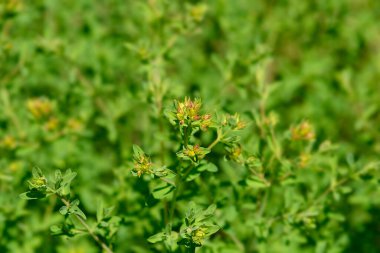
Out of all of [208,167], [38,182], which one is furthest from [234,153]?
[38,182]

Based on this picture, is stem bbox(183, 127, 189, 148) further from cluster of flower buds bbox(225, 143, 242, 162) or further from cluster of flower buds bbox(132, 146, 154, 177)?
cluster of flower buds bbox(225, 143, 242, 162)

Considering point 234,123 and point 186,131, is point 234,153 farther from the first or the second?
point 186,131

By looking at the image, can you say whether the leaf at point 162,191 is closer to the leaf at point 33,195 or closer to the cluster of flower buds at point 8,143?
the leaf at point 33,195

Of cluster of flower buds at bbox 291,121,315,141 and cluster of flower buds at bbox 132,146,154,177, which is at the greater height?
cluster of flower buds at bbox 291,121,315,141

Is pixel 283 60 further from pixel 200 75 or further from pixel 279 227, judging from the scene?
pixel 279 227

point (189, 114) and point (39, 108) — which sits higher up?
point (39, 108)

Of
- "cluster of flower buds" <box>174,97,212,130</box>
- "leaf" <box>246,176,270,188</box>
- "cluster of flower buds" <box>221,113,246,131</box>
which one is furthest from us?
"leaf" <box>246,176,270,188</box>

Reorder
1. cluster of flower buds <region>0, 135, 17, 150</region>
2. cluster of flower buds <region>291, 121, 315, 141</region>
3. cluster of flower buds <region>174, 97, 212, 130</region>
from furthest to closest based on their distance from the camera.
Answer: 1. cluster of flower buds <region>0, 135, 17, 150</region>
2. cluster of flower buds <region>291, 121, 315, 141</region>
3. cluster of flower buds <region>174, 97, 212, 130</region>

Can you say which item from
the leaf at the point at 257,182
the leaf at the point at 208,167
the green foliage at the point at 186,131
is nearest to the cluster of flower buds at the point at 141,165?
the green foliage at the point at 186,131

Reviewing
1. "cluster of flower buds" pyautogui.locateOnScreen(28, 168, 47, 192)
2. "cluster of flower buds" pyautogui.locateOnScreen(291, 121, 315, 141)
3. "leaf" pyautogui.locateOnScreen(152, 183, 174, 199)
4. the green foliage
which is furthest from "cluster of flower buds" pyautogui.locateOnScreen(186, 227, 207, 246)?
"cluster of flower buds" pyautogui.locateOnScreen(291, 121, 315, 141)
